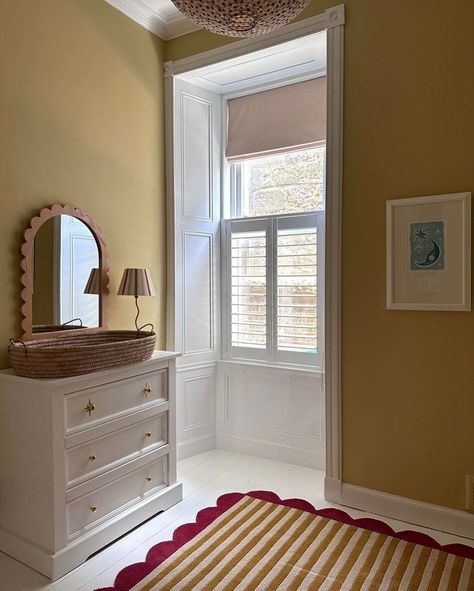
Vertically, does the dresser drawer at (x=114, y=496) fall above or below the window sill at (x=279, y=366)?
below

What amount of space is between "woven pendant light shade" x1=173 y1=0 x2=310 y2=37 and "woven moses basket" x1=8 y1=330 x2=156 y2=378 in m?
1.44

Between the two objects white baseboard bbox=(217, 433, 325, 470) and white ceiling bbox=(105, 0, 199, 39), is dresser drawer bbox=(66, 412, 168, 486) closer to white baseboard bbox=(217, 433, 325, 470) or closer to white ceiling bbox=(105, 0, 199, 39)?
white baseboard bbox=(217, 433, 325, 470)

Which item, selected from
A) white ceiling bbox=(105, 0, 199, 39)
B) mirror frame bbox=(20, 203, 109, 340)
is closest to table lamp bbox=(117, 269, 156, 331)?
mirror frame bbox=(20, 203, 109, 340)

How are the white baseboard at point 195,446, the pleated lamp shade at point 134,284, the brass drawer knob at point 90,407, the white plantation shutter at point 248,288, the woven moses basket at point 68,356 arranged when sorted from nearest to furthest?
the woven moses basket at point 68,356 < the brass drawer knob at point 90,407 < the pleated lamp shade at point 134,284 < the white baseboard at point 195,446 < the white plantation shutter at point 248,288

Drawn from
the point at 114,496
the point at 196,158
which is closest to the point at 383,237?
the point at 196,158

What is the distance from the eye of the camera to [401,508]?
2523mm

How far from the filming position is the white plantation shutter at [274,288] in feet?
10.7

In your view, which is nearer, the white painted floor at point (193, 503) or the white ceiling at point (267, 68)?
the white painted floor at point (193, 503)

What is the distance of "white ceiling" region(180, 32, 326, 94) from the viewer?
2.94 metres

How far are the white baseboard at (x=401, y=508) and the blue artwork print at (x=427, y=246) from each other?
1272mm

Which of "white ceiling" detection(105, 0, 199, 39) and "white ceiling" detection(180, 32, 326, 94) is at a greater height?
"white ceiling" detection(105, 0, 199, 39)

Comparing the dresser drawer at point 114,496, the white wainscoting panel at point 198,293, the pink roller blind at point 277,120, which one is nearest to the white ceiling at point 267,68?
the pink roller blind at point 277,120

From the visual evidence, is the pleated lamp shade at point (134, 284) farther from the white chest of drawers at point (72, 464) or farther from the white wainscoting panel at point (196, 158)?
the white wainscoting panel at point (196, 158)

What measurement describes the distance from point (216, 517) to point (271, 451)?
0.93 metres
